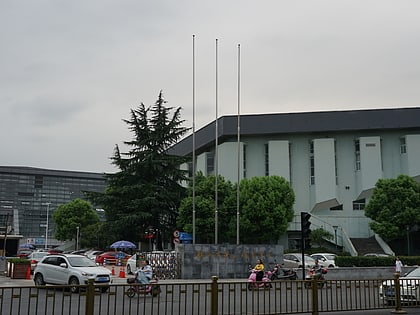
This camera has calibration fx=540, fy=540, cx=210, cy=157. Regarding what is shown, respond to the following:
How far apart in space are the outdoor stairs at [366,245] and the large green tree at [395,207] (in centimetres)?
290

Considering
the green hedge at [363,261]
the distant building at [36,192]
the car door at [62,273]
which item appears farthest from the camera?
the distant building at [36,192]

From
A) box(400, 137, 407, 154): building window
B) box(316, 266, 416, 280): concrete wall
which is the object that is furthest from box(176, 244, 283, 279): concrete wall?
box(400, 137, 407, 154): building window

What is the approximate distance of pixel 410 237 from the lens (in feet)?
172

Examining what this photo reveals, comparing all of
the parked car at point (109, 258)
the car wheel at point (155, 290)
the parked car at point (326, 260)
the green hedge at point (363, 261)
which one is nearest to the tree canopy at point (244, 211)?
the parked car at point (109, 258)

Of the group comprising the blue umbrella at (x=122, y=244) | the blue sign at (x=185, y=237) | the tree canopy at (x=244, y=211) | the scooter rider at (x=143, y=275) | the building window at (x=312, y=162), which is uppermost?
the building window at (x=312, y=162)

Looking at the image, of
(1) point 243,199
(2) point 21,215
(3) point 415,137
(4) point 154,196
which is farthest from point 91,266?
(2) point 21,215

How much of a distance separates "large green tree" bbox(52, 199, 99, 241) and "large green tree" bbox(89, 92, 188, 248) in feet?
102

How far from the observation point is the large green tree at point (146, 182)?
4647cm

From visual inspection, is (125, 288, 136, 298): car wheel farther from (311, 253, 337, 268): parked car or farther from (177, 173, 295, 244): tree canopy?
(177, 173, 295, 244): tree canopy

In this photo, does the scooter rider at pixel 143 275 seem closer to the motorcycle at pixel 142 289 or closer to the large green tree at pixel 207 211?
the motorcycle at pixel 142 289

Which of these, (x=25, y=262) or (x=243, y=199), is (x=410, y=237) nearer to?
(x=243, y=199)

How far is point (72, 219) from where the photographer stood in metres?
78.0

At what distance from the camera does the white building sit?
5619cm

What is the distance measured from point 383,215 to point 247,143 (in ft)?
60.3
